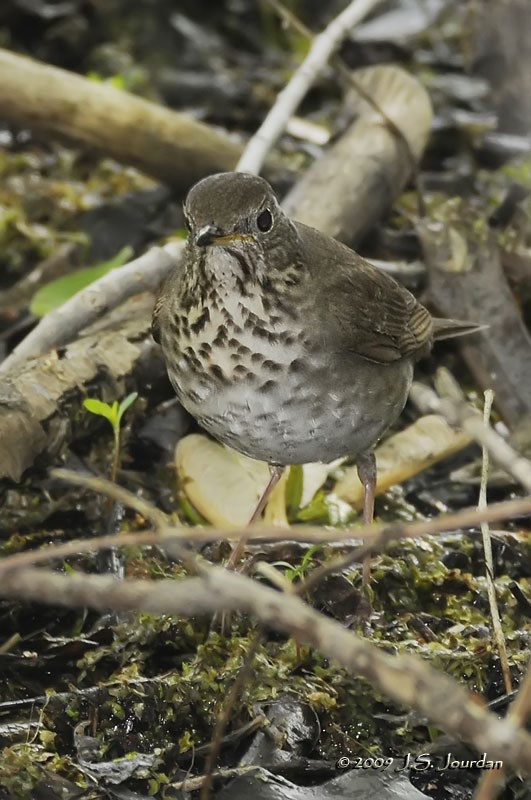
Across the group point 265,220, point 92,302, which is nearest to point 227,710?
point 265,220

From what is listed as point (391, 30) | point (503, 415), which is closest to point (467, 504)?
point (503, 415)

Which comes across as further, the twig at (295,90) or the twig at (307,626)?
the twig at (295,90)

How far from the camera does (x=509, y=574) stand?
533 centimetres

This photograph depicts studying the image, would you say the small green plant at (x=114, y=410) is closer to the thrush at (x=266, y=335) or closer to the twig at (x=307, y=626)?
the thrush at (x=266, y=335)

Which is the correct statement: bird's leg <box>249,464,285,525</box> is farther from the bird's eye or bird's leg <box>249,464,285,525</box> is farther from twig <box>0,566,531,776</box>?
twig <box>0,566,531,776</box>

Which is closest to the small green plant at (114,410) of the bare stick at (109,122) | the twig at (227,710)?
the twig at (227,710)

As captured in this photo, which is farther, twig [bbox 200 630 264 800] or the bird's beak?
the bird's beak

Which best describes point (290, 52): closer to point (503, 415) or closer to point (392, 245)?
point (392, 245)

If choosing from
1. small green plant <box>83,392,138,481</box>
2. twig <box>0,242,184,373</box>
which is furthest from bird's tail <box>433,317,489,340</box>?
small green plant <box>83,392,138,481</box>

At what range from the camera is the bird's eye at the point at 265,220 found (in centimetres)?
445

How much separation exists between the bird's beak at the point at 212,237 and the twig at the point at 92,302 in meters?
1.51

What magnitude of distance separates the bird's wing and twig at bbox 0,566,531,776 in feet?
6.82

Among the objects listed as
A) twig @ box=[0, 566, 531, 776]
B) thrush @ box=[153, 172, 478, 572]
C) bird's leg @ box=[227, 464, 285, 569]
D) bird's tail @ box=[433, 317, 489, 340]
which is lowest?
bird's leg @ box=[227, 464, 285, 569]

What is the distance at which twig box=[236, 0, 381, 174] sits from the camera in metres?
6.79
